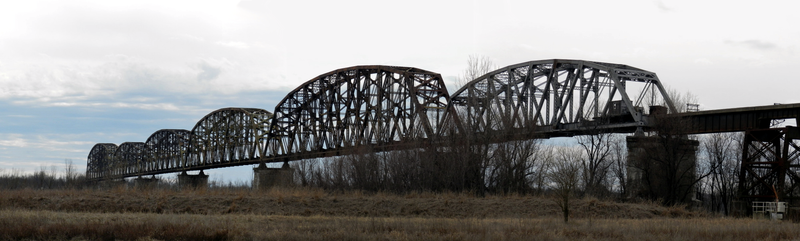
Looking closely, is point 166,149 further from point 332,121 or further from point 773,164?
point 773,164

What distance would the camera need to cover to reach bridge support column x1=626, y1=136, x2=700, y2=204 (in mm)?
46250

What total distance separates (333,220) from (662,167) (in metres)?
28.8

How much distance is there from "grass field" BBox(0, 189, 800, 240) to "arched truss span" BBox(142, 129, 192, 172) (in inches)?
4763

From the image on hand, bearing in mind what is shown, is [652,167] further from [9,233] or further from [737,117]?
[9,233]

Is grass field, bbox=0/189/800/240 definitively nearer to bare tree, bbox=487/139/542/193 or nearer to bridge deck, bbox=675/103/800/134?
bare tree, bbox=487/139/542/193

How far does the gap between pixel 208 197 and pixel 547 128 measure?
3086 cm

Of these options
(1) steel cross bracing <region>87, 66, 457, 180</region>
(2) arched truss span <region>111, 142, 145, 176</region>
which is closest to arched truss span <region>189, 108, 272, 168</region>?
(1) steel cross bracing <region>87, 66, 457, 180</region>

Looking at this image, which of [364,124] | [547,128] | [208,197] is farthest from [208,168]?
[208,197]

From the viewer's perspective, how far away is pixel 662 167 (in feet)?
153

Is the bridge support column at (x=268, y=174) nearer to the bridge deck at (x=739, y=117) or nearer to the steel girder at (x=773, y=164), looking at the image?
the bridge deck at (x=739, y=117)

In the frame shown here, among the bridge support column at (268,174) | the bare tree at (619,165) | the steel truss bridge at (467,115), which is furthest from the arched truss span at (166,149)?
the bare tree at (619,165)

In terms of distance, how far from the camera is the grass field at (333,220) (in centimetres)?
2145

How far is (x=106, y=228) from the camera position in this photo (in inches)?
863

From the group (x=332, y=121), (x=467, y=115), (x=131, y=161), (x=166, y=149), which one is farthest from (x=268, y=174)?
(x=131, y=161)
